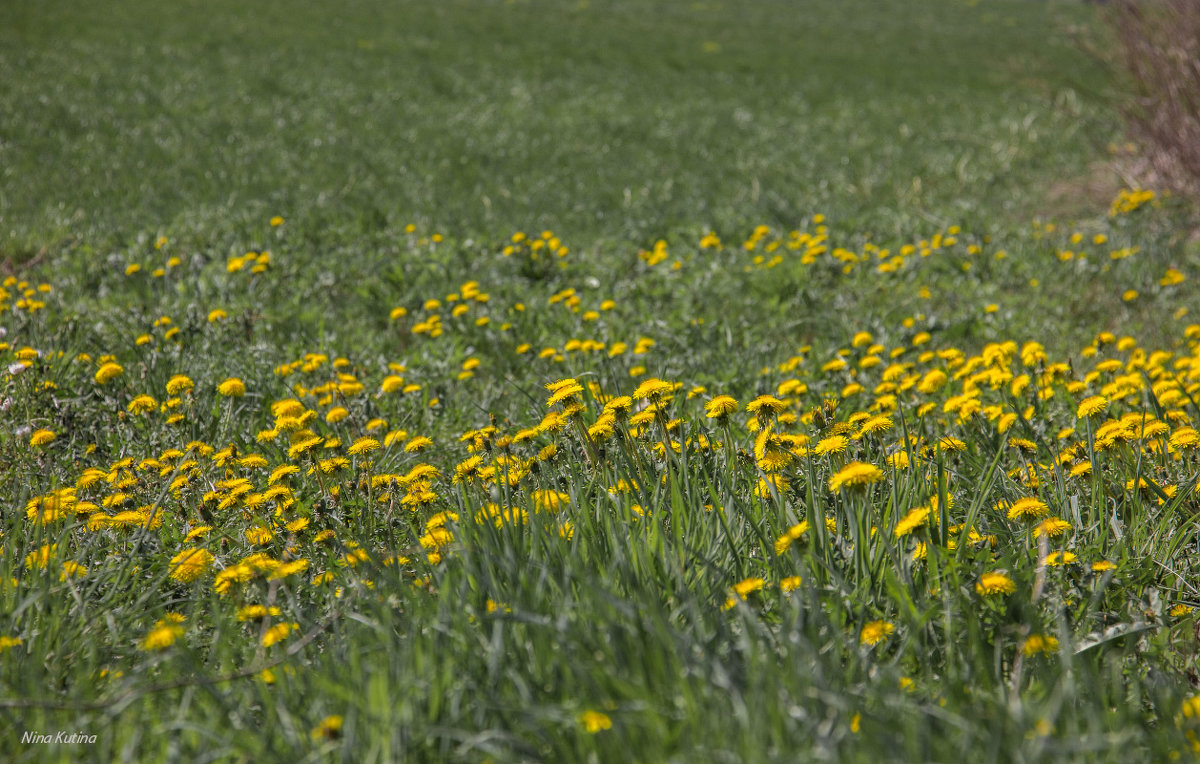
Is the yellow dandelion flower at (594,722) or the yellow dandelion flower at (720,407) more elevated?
the yellow dandelion flower at (720,407)

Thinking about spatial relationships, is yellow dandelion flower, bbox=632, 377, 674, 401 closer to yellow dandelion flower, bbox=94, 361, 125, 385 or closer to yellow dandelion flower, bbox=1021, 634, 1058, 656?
yellow dandelion flower, bbox=1021, 634, 1058, 656

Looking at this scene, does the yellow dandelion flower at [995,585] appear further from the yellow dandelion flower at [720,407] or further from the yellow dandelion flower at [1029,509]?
the yellow dandelion flower at [720,407]

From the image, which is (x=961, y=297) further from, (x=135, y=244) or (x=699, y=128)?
(x=699, y=128)

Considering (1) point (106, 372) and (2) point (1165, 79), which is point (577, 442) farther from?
(2) point (1165, 79)

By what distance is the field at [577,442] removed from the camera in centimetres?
153

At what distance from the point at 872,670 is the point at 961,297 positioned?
4221 millimetres

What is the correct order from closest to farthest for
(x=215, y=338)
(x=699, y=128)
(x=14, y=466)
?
(x=14, y=466), (x=215, y=338), (x=699, y=128)

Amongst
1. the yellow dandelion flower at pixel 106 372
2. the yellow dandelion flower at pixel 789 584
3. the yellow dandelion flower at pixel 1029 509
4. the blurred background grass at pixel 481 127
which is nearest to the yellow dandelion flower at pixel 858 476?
the yellow dandelion flower at pixel 789 584

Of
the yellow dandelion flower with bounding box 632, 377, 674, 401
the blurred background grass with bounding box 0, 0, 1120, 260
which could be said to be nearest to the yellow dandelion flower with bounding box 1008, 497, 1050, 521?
the yellow dandelion flower with bounding box 632, 377, 674, 401

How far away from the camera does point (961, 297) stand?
213 inches

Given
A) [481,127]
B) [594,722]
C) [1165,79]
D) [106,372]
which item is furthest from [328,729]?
[481,127]

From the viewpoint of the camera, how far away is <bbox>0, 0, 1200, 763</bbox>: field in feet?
5.03

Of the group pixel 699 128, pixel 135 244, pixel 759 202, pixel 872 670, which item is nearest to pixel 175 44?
pixel 699 128

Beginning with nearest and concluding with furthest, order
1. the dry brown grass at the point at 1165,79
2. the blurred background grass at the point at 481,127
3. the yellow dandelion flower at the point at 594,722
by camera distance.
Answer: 1. the yellow dandelion flower at the point at 594,722
2. the dry brown grass at the point at 1165,79
3. the blurred background grass at the point at 481,127
